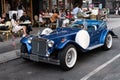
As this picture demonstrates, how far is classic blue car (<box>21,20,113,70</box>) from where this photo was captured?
748 centimetres

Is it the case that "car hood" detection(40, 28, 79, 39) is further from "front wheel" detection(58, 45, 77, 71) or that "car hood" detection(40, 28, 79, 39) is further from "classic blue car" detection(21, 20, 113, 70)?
"front wheel" detection(58, 45, 77, 71)

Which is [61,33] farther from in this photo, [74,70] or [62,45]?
[74,70]

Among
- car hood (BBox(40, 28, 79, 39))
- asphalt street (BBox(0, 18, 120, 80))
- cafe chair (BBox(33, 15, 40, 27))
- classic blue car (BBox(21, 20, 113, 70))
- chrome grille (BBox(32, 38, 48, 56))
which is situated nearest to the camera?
asphalt street (BBox(0, 18, 120, 80))

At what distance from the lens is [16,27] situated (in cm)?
1288

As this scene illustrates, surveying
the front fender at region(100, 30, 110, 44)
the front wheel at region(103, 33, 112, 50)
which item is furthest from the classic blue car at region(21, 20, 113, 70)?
the front wheel at region(103, 33, 112, 50)

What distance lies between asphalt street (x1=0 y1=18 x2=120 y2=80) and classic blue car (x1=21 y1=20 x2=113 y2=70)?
→ 0.30m

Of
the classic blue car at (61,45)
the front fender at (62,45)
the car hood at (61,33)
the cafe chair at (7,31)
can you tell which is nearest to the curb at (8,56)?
the classic blue car at (61,45)

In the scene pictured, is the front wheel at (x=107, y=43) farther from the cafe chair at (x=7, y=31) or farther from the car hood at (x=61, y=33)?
the cafe chair at (x=7, y=31)

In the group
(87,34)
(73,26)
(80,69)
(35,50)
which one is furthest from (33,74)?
Result: (73,26)

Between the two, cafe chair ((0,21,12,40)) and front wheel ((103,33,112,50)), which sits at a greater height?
cafe chair ((0,21,12,40))

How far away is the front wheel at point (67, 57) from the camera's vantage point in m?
7.37

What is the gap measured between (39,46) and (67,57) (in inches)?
32.7

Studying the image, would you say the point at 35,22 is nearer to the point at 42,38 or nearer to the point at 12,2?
the point at 12,2

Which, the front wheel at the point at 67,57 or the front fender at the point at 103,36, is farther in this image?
the front fender at the point at 103,36
